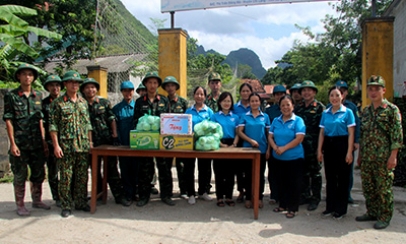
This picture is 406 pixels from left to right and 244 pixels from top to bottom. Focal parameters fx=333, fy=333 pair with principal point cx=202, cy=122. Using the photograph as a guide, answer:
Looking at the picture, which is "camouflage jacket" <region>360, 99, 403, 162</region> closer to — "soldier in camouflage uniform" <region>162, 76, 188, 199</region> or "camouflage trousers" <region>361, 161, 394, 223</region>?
"camouflage trousers" <region>361, 161, 394, 223</region>

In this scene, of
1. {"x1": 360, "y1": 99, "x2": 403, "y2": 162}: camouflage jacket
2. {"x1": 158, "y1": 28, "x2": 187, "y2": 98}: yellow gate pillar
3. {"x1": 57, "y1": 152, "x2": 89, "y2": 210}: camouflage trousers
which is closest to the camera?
{"x1": 360, "y1": 99, "x2": 403, "y2": 162}: camouflage jacket

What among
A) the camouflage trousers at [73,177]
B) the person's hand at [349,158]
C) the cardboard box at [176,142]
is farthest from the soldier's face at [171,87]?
the person's hand at [349,158]

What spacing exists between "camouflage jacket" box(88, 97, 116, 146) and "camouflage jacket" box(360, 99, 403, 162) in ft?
11.3

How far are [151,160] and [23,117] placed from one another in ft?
5.96

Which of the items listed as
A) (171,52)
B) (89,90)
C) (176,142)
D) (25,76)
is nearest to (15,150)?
(25,76)

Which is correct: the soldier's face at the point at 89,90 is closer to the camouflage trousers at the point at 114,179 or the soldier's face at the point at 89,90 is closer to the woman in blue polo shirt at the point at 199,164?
the camouflage trousers at the point at 114,179

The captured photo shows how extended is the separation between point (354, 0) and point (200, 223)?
15.9 metres

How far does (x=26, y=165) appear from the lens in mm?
4523

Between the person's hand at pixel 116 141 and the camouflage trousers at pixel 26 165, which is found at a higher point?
the person's hand at pixel 116 141

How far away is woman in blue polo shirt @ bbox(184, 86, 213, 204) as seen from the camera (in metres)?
4.83

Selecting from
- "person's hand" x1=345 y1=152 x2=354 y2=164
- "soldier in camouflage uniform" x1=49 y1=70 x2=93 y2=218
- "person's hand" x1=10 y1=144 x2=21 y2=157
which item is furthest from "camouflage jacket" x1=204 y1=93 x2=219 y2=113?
"person's hand" x1=10 y1=144 x2=21 y2=157

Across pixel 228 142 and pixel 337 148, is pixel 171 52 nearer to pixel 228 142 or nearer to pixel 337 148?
pixel 228 142

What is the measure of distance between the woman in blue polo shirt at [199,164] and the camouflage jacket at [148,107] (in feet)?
1.29

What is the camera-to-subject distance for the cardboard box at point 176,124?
434cm
